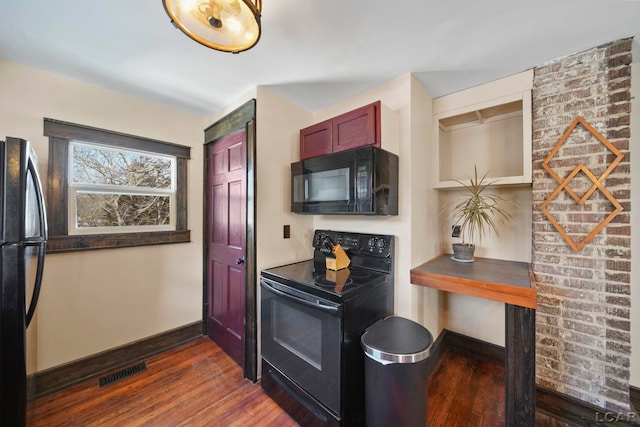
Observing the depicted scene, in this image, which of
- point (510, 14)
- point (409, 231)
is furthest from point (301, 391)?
point (510, 14)

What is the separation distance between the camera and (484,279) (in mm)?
1535

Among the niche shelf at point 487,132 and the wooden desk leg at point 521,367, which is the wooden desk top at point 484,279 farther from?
the niche shelf at point 487,132

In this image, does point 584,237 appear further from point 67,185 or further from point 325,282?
point 67,185

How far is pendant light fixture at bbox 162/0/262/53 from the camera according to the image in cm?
90

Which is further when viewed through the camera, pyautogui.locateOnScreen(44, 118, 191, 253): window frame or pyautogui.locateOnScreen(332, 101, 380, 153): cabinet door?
pyautogui.locateOnScreen(44, 118, 191, 253): window frame

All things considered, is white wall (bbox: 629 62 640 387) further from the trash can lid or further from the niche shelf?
the trash can lid

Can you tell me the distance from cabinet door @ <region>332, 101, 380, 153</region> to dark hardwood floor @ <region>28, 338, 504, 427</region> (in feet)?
6.32

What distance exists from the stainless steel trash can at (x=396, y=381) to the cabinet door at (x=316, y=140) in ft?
4.65

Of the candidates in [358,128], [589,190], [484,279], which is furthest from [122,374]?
[589,190]

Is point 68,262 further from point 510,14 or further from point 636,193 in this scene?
point 636,193

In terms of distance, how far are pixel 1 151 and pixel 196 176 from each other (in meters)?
1.53

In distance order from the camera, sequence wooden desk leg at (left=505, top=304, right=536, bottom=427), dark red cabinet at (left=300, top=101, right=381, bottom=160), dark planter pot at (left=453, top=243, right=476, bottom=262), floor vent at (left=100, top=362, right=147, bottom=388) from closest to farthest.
Result: wooden desk leg at (left=505, top=304, right=536, bottom=427) < dark red cabinet at (left=300, top=101, right=381, bottom=160) < floor vent at (left=100, top=362, right=147, bottom=388) < dark planter pot at (left=453, top=243, right=476, bottom=262)

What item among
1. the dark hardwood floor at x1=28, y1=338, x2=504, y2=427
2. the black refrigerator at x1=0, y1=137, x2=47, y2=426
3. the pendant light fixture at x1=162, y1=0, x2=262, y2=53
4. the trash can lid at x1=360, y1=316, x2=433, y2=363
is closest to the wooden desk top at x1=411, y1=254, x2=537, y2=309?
the trash can lid at x1=360, y1=316, x2=433, y2=363

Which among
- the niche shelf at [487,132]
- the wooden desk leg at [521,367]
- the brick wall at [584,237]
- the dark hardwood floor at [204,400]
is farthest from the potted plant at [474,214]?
the dark hardwood floor at [204,400]
